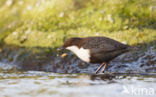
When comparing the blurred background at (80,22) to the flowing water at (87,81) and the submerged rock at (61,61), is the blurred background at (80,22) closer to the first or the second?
the submerged rock at (61,61)

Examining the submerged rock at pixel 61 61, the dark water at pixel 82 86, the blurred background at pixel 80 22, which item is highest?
the blurred background at pixel 80 22

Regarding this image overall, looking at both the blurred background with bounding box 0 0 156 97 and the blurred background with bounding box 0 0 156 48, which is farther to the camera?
the blurred background with bounding box 0 0 156 48

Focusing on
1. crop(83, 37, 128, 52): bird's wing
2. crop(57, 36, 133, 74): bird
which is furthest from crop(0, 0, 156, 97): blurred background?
crop(83, 37, 128, 52): bird's wing

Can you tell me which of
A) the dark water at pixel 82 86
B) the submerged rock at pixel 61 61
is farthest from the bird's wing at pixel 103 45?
the dark water at pixel 82 86

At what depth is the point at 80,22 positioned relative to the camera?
9.35 metres

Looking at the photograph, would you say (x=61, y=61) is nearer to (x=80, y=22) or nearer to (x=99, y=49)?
(x=80, y=22)

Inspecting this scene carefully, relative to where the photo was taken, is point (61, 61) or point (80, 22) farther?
point (80, 22)

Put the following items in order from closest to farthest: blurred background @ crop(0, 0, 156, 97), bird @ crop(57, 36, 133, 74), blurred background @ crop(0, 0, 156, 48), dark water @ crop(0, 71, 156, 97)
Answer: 1. dark water @ crop(0, 71, 156, 97)
2. blurred background @ crop(0, 0, 156, 97)
3. bird @ crop(57, 36, 133, 74)
4. blurred background @ crop(0, 0, 156, 48)

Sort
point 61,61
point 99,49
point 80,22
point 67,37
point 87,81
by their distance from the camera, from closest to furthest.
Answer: point 87,81
point 99,49
point 61,61
point 67,37
point 80,22

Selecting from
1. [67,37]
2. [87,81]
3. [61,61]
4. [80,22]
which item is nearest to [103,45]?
[87,81]

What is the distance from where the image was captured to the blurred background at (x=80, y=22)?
27.7ft

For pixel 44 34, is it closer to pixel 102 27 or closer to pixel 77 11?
pixel 77 11

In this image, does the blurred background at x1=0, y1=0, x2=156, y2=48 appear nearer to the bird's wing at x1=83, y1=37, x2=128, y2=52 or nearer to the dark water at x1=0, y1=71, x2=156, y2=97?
the bird's wing at x1=83, y1=37, x2=128, y2=52

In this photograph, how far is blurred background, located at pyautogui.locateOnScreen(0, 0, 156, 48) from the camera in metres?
8.44
